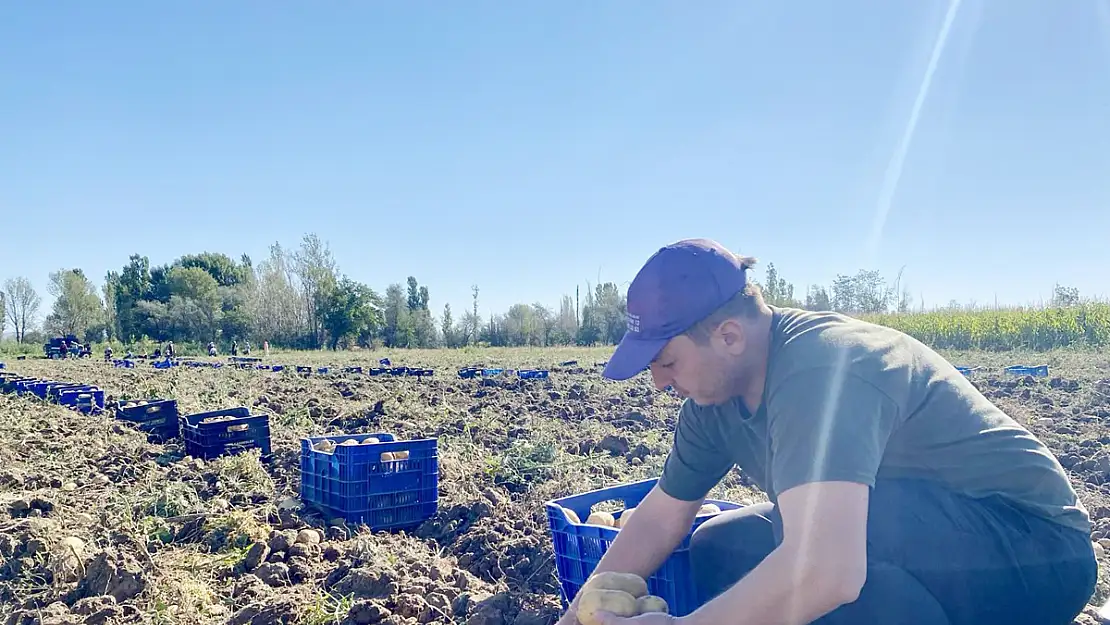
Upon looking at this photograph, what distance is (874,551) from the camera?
196cm

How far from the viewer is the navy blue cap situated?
1.99 metres

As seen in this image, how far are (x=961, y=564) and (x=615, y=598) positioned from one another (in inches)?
33.2

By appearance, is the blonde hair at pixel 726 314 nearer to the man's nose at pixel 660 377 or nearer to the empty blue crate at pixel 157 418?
the man's nose at pixel 660 377

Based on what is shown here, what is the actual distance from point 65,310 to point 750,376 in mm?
57510

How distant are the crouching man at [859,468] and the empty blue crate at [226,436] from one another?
14.9 feet

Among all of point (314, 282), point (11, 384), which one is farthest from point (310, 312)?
point (11, 384)

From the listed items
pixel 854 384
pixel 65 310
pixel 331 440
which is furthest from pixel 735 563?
pixel 65 310

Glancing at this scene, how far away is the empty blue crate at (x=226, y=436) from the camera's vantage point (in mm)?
5934

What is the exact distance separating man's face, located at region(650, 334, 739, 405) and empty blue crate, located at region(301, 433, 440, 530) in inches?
109

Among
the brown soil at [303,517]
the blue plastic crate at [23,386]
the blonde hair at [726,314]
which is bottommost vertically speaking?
the brown soil at [303,517]

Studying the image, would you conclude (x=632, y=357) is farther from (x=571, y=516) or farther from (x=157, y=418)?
(x=157, y=418)

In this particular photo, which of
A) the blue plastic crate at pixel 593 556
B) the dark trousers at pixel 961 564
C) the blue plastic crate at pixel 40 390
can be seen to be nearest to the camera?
the dark trousers at pixel 961 564

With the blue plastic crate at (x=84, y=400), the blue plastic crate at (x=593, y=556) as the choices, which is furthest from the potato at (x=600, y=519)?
the blue plastic crate at (x=84, y=400)

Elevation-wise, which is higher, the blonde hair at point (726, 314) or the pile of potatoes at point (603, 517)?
the blonde hair at point (726, 314)
